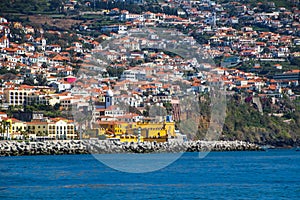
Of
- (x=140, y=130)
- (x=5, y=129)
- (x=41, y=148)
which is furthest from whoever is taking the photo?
(x=140, y=130)

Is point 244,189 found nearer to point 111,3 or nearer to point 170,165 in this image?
point 170,165

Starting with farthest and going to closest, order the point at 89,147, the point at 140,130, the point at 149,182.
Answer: the point at 140,130 → the point at 89,147 → the point at 149,182

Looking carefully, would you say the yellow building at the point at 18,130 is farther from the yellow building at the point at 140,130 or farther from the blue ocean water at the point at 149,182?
the blue ocean water at the point at 149,182

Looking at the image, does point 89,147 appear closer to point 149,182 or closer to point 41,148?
point 41,148

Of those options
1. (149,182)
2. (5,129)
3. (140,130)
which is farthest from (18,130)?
(149,182)

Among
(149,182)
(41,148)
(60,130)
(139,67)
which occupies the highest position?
(139,67)

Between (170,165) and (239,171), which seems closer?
(239,171)

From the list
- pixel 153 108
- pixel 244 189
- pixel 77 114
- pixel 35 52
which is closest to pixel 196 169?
pixel 244 189
